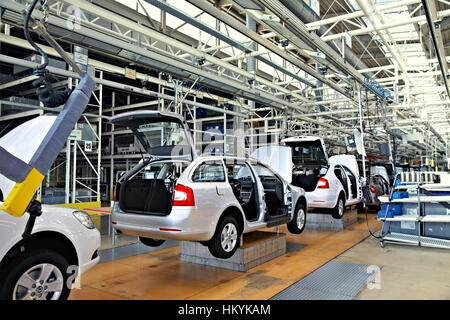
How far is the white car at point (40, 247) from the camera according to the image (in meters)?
2.39

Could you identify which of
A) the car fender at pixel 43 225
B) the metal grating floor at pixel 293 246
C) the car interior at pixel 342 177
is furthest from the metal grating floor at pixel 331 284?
the car interior at pixel 342 177

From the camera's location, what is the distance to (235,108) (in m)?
14.0

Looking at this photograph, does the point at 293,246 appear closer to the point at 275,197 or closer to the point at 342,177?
the point at 275,197

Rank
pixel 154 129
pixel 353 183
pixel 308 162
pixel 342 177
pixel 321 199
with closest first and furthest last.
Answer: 1. pixel 154 129
2. pixel 321 199
3. pixel 308 162
4. pixel 342 177
5. pixel 353 183

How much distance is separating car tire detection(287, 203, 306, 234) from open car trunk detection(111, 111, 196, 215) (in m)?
2.71

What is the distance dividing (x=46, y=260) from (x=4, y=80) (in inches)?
607

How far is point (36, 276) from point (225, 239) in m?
2.21

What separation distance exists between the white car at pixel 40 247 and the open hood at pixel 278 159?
13.3 feet

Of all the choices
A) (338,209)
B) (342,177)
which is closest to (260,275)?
(338,209)

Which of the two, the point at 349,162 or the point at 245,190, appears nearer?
Answer: the point at 245,190

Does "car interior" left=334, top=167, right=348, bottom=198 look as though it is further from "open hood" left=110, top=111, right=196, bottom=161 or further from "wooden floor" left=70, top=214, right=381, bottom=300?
"open hood" left=110, top=111, right=196, bottom=161

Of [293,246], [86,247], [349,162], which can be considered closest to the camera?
[86,247]

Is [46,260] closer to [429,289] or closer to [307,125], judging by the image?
[429,289]

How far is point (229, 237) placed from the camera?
4.27 m
